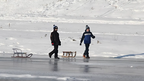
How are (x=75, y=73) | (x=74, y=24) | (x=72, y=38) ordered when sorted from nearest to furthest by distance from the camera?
1. (x=75, y=73)
2. (x=72, y=38)
3. (x=74, y=24)

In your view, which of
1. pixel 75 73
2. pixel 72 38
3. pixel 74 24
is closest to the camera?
pixel 75 73

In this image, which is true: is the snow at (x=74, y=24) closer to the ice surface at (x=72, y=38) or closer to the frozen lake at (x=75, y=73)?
the ice surface at (x=72, y=38)

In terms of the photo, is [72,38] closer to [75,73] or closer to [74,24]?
[74,24]

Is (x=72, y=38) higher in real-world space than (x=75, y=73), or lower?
higher

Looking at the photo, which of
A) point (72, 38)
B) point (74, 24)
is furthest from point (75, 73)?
point (74, 24)

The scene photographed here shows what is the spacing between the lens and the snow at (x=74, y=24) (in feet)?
Result: 66.7

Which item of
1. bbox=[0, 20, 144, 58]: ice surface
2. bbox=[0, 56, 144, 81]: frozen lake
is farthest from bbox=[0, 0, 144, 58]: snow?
bbox=[0, 56, 144, 81]: frozen lake

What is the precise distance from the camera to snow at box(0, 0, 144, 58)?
66.7ft

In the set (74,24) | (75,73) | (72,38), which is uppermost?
(74,24)

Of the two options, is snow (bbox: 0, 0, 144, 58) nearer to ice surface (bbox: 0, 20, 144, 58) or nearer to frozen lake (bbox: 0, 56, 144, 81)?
ice surface (bbox: 0, 20, 144, 58)

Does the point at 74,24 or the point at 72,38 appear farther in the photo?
the point at 74,24

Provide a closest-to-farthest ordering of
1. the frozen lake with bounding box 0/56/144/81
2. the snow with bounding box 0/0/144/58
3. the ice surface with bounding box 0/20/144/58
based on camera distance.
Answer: the frozen lake with bounding box 0/56/144/81
the ice surface with bounding box 0/20/144/58
the snow with bounding box 0/0/144/58

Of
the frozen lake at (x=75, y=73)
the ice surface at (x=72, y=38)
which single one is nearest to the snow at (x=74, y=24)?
the ice surface at (x=72, y=38)

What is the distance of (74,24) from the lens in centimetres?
2919
